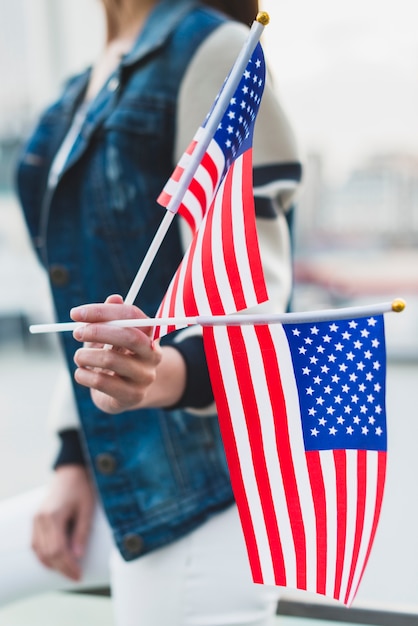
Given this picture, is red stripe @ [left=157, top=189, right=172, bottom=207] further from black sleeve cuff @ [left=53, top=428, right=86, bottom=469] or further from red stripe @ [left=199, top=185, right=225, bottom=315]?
black sleeve cuff @ [left=53, top=428, right=86, bottom=469]

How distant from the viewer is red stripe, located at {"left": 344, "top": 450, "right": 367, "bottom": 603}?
0.51 metres

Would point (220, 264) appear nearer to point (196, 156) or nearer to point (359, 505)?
point (196, 156)

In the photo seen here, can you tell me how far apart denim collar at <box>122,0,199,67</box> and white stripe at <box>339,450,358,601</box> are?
1.55ft

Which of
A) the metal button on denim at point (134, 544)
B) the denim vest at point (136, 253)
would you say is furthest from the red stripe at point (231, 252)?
the metal button on denim at point (134, 544)

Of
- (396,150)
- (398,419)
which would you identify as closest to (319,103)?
(396,150)

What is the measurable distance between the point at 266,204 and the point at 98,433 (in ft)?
1.00

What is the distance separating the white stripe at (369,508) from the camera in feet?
1.69

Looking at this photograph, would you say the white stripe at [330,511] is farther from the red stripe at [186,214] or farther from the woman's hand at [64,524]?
the woman's hand at [64,524]

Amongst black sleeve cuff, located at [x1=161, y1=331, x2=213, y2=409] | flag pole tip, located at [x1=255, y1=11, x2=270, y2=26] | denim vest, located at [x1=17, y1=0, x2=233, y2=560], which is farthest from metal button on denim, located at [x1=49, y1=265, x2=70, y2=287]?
flag pole tip, located at [x1=255, y1=11, x2=270, y2=26]

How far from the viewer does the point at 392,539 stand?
7.52 feet

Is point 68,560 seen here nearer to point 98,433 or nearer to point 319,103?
point 98,433

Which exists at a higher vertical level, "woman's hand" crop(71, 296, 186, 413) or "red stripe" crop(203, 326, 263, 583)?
"woman's hand" crop(71, 296, 186, 413)

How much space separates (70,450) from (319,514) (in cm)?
45

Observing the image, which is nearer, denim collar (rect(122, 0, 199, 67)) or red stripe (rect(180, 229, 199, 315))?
red stripe (rect(180, 229, 199, 315))
